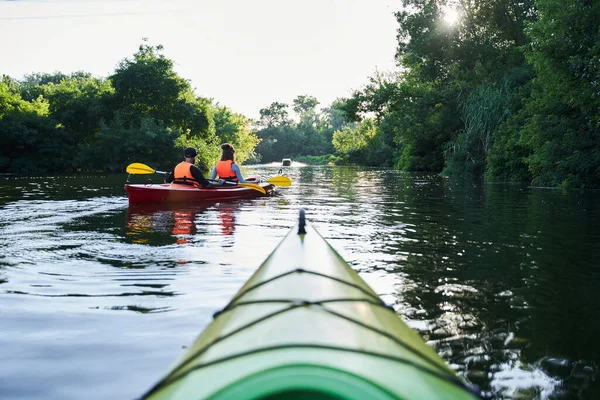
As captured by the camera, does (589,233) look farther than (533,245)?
Yes

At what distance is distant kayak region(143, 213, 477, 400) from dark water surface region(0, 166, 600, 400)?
3.48 feet

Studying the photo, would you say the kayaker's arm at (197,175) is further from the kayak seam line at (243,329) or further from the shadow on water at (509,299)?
the kayak seam line at (243,329)

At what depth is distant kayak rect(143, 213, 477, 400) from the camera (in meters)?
1.42

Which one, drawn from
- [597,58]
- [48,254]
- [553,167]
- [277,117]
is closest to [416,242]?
[48,254]

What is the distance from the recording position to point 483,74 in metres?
28.1

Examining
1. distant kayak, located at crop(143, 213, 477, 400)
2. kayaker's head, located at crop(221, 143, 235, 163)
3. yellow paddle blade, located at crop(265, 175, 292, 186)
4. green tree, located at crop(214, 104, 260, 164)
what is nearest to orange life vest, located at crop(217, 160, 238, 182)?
kayaker's head, located at crop(221, 143, 235, 163)

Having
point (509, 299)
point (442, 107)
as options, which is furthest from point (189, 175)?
point (442, 107)

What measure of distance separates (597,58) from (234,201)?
28.6 ft

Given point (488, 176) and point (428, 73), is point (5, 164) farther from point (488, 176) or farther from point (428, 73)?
point (488, 176)

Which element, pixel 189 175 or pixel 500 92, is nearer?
pixel 189 175

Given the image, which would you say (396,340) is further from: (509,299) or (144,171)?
(144,171)

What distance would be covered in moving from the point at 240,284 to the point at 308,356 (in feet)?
11.2

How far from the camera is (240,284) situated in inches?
191

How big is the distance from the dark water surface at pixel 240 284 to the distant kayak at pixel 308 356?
106 cm
